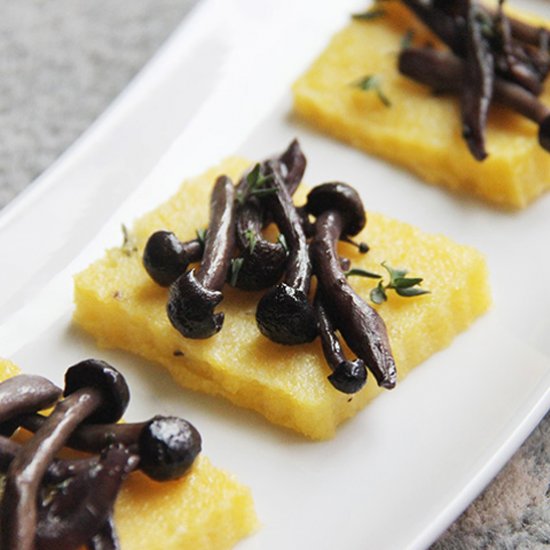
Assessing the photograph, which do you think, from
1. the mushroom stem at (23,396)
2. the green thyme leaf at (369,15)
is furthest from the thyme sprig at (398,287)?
the green thyme leaf at (369,15)

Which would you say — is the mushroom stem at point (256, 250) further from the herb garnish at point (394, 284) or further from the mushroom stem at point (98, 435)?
the mushroom stem at point (98, 435)

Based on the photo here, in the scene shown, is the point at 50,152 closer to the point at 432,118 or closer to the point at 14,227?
the point at 14,227

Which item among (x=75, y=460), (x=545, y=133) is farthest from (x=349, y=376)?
(x=545, y=133)

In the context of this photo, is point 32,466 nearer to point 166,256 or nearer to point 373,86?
point 166,256

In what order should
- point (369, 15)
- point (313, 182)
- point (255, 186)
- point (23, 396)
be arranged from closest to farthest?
1. point (23, 396)
2. point (255, 186)
3. point (313, 182)
4. point (369, 15)

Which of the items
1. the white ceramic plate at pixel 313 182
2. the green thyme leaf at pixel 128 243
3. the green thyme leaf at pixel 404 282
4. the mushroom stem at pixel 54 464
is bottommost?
the white ceramic plate at pixel 313 182
